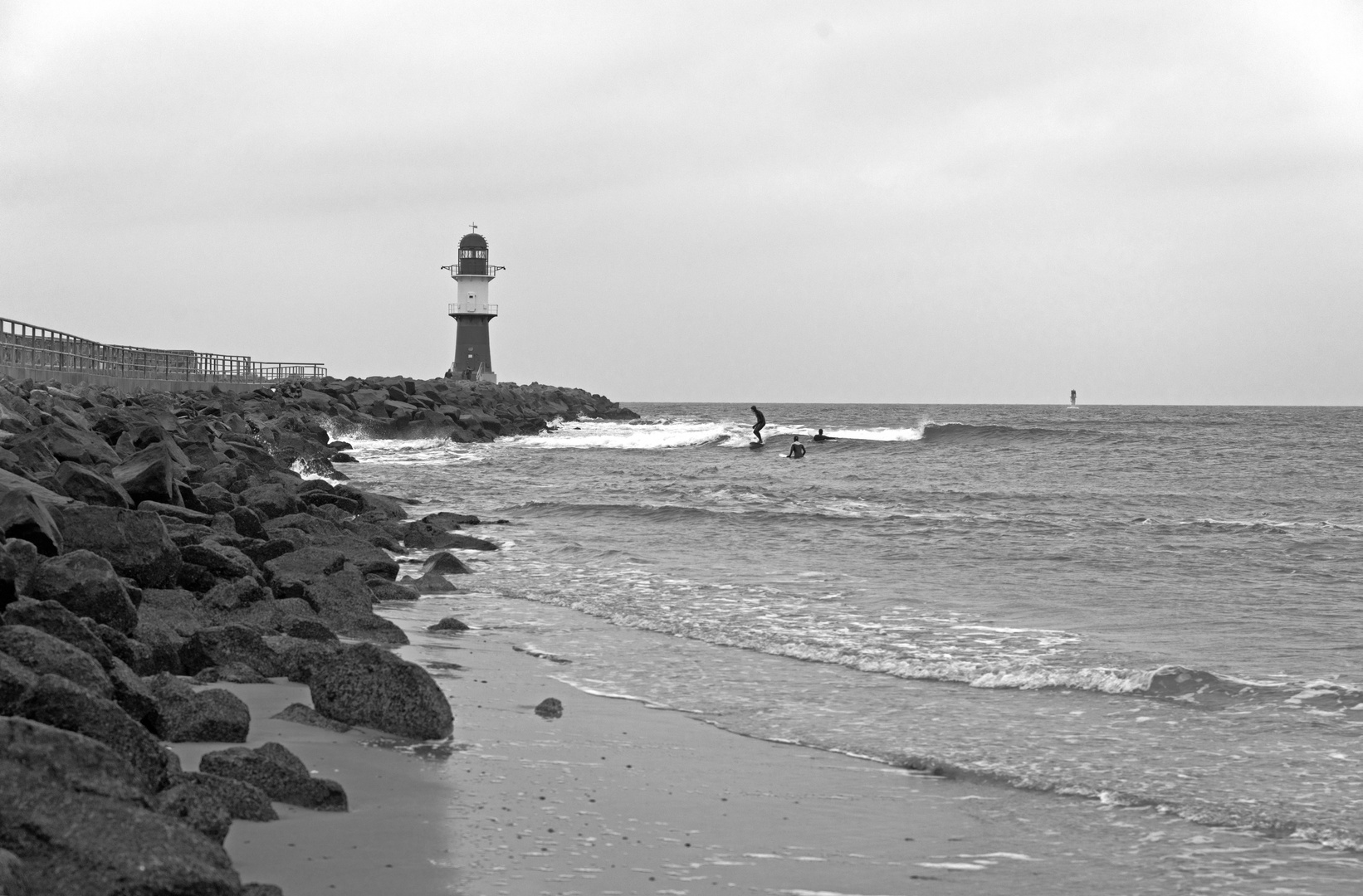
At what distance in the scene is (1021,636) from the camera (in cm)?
834

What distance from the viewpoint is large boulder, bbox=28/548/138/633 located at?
5.21 m

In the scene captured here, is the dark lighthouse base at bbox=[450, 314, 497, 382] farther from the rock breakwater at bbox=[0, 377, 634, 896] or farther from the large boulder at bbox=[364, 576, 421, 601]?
the large boulder at bbox=[364, 576, 421, 601]

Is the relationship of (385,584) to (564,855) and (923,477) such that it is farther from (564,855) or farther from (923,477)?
(923,477)

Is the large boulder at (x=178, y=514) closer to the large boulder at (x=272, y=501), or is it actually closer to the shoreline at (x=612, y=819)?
the large boulder at (x=272, y=501)

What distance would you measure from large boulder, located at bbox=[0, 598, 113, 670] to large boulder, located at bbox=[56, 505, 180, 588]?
8.22ft

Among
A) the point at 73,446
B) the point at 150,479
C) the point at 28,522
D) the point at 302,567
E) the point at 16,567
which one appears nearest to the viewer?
the point at 16,567

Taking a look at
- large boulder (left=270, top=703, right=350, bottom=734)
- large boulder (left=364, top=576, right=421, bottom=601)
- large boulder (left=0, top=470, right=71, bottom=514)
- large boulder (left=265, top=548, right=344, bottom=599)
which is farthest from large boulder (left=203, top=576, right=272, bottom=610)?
large boulder (left=270, top=703, right=350, bottom=734)

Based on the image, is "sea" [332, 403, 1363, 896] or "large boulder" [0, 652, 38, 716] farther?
"sea" [332, 403, 1363, 896]

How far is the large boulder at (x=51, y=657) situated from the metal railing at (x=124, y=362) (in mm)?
17456

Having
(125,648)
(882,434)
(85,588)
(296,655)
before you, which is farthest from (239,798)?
(882,434)

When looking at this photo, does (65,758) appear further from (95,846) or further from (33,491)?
(33,491)

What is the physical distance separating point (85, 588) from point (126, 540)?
5.97 ft

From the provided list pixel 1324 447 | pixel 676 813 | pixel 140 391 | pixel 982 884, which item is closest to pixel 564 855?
pixel 676 813

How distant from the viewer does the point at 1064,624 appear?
8.84 metres
